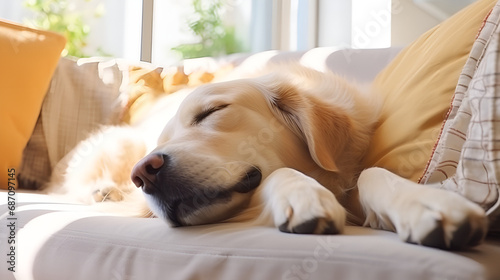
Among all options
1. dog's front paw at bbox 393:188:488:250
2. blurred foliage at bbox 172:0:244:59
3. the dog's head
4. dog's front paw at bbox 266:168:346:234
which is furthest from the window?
dog's front paw at bbox 393:188:488:250

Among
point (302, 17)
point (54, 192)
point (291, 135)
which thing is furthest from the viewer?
point (302, 17)

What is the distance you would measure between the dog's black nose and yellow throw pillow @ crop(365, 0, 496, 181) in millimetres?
475

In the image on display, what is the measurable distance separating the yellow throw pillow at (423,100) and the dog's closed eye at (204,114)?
37cm

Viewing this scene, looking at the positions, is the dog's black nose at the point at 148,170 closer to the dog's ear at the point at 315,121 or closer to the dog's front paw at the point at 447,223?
the dog's ear at the point at 315,121

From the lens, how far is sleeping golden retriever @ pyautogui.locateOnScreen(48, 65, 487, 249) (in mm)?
786

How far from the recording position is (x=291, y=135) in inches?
51.8

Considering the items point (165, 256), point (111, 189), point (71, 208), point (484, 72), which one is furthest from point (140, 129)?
point (484, 72)

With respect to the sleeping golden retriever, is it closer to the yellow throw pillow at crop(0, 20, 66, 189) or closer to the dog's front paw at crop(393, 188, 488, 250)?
the dog's front paw at crop(393, 188, 488, 250)

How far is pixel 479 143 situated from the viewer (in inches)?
32.9

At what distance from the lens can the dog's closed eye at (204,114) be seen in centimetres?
128

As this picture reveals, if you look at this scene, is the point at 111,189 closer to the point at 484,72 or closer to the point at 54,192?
the point at 54,192

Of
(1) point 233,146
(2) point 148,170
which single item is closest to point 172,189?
(2) point 148,170

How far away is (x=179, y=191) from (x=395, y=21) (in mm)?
3024

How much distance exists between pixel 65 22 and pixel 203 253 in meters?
2.77
